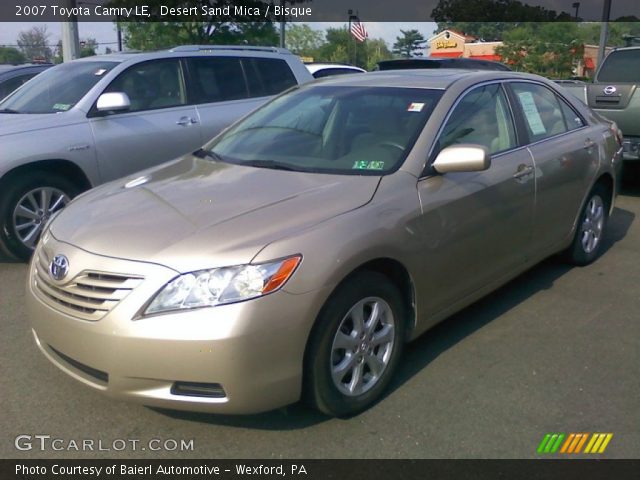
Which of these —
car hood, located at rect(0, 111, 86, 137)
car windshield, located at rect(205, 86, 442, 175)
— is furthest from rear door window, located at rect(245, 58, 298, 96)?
car windshield, located at rect(205, 86, 442, 175)

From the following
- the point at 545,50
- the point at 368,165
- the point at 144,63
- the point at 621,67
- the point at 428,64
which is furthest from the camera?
the point at 545,50

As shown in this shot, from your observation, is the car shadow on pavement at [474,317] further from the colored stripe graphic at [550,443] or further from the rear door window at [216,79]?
the rear door window at [216,79]

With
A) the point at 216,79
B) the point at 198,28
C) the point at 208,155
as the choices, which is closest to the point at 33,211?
the point at 208,155

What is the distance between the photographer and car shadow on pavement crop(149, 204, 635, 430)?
3172mm

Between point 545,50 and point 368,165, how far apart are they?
35582 millimetres

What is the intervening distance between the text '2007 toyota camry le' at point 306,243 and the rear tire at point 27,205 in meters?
1.98

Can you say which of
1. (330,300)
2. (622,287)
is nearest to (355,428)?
(330,300)

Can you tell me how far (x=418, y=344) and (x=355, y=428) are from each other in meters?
1.01

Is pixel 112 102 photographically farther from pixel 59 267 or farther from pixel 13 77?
pixel 13 77

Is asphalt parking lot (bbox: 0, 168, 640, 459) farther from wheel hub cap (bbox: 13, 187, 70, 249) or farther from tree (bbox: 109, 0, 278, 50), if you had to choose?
tree (bbox: 109, 0, 278, 50)

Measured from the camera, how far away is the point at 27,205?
5.63m

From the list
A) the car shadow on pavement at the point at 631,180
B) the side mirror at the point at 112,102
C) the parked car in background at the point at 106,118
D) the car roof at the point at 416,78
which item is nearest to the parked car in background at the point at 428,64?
the car shadow on pavement at the point at 631,180

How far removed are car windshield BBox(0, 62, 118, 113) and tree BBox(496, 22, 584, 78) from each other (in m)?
29.4

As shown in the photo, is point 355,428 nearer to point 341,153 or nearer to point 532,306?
point 341,153
